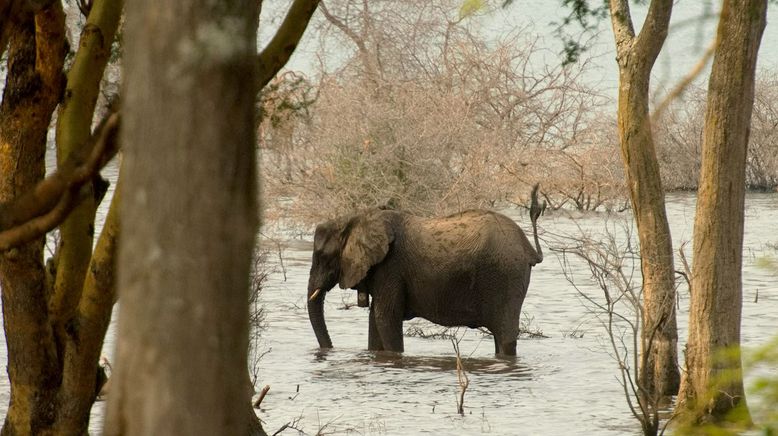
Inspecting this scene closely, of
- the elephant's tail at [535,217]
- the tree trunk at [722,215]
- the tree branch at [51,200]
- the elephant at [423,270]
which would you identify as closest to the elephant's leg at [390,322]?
the elephant at [423,270]

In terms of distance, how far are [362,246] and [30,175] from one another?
818 centimetres

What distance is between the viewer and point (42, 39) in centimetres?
612

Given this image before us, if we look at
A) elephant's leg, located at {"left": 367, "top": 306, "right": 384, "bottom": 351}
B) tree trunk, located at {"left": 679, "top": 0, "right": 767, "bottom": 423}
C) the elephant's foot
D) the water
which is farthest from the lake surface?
tree trunk, located at {"left": 679, "top": 0, "right": 767, "bottom": 423}

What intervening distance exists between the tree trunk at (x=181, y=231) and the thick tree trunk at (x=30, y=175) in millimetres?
4281

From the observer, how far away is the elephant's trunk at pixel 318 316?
1420 cm

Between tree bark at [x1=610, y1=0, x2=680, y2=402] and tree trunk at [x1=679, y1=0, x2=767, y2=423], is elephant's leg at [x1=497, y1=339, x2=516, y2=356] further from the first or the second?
tree trunk at [x1=679, y1=0, x2=767, y2=423]

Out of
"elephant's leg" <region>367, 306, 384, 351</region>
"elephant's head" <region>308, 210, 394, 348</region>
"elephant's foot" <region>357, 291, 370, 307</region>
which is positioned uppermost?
"elephant's head" <region>308, 210, 394, 348</region>

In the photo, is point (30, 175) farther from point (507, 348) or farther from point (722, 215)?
point (507, 348)

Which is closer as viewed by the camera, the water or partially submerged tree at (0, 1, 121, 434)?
partially submerged tree at (0, 1, 121, 434)

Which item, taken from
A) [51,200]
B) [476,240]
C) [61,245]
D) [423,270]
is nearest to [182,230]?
[51,200]

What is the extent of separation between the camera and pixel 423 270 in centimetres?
1449

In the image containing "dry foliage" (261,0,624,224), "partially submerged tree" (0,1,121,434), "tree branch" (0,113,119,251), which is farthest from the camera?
"dry foliage" (261,0,624,224)

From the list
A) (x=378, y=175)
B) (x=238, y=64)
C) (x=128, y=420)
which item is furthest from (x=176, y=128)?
(x=378, y=175)

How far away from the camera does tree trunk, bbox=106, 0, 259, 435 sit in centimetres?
187
